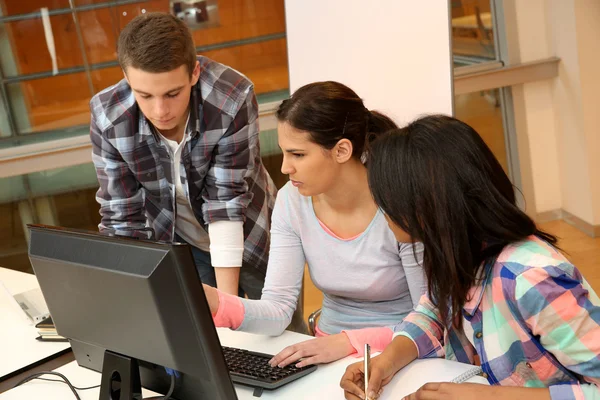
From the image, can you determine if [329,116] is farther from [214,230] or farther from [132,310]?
[132,310]

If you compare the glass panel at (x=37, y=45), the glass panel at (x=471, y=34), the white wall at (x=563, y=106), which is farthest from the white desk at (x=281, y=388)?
the glass panel at (x=471, y=34)

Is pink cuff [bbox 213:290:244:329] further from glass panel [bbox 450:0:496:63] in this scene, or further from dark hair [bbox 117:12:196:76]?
glass panel [bbox 450:0:496:63]

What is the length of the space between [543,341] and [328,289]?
69 cm

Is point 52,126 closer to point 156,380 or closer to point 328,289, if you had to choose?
point 328,289

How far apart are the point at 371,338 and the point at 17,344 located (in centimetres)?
88

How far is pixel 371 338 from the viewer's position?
1574mm

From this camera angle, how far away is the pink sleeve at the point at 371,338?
5.07 ft

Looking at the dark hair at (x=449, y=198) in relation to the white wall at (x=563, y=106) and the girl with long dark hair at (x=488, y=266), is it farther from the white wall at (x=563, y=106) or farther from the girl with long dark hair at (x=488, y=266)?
the white wall at (x=563, y=106)

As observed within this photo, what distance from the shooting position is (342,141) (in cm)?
173

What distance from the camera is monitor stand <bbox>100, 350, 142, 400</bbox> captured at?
1292 millimetres

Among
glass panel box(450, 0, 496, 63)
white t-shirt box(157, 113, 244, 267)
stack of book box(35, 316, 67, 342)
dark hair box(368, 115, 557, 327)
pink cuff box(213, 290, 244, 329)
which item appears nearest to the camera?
dark hair box(368, 115, 557, 327)

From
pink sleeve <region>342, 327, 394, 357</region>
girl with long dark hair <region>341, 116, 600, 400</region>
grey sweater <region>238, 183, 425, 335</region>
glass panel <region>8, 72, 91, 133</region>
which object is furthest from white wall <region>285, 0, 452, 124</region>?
glass panel <region>8, 72, 91, 133</region>

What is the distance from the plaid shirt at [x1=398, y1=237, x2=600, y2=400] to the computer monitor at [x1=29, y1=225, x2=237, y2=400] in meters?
0.47

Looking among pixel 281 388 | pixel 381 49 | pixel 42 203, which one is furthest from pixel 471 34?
pixel 281 388
